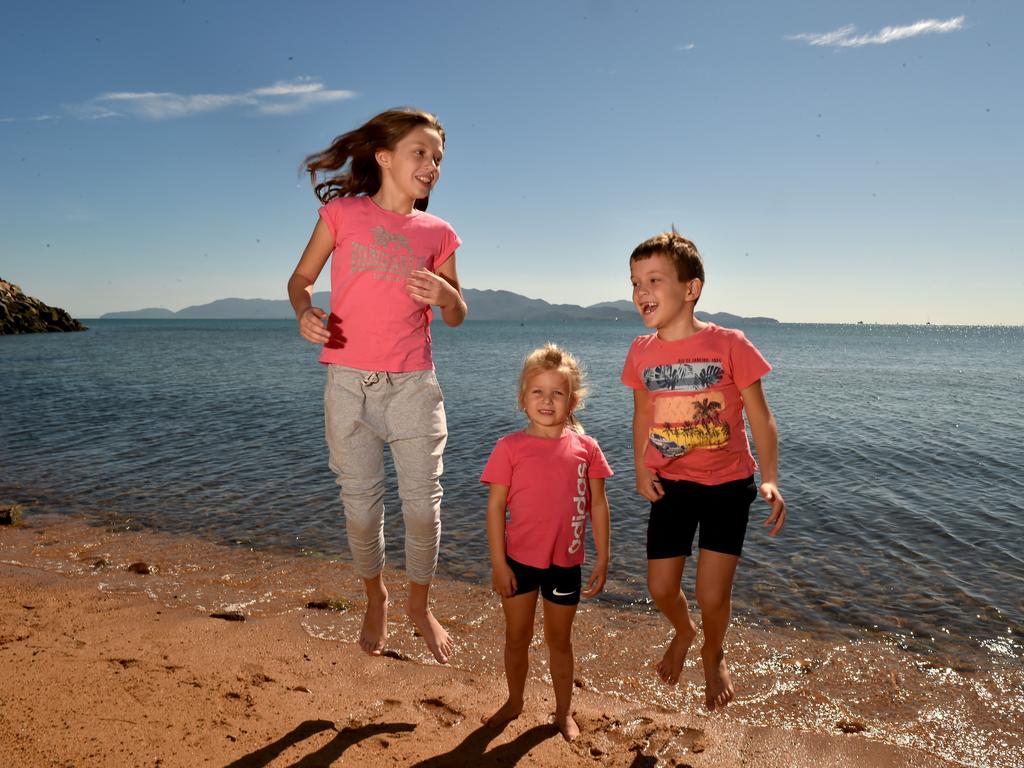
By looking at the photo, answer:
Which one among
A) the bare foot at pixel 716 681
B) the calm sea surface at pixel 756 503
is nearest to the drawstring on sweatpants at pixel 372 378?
the bare foot at pixel 716 681

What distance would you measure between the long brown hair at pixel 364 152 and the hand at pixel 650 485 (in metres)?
1.86

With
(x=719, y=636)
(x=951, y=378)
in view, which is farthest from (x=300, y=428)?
(x=951, y=378)

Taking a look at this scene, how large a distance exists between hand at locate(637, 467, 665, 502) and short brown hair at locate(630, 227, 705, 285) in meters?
0.96

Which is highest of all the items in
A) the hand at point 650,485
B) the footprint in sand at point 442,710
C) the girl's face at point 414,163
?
the girl's face at point 414,163

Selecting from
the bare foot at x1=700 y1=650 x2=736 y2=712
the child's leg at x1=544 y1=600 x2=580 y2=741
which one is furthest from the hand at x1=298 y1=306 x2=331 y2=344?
the bare foot at x1=700 y1=650 x2=736 y2=712

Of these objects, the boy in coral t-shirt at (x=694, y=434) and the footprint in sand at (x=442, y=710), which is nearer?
the boy in coral t-shirt at (x=694, y=434)

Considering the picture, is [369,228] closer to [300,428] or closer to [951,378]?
[300,428]

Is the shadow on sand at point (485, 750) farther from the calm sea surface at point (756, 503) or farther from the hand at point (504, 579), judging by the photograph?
the calm sea surface at point (756, 503)

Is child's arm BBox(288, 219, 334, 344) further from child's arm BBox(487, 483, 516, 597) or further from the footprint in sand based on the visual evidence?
the footprint in sand

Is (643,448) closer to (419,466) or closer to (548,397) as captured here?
(548,397)

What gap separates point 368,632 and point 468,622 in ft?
5.57

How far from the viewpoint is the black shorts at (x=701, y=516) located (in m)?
3.29

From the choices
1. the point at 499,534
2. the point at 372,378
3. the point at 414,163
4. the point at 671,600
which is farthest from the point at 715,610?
the point at 414,163

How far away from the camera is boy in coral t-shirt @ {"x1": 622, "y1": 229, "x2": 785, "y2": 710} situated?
325 centimetres
